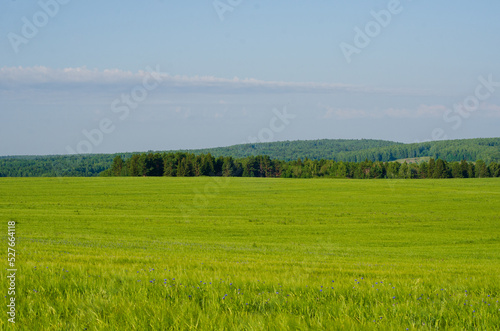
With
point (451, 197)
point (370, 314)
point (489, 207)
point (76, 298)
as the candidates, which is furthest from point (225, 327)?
point (451, 197)

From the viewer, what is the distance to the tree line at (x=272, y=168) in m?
134

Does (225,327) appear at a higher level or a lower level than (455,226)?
higher

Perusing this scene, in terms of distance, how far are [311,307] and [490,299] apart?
2.30m

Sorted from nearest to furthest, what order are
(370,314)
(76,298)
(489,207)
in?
(370,314) < (76,298) < (489,207)

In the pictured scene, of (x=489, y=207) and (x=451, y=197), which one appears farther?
(x=451, y=197)

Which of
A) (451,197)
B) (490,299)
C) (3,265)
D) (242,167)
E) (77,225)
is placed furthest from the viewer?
(242,167)

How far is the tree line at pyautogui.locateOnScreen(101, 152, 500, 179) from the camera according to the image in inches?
5290

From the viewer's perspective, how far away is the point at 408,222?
39188mm

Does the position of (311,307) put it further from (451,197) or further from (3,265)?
(451,197)

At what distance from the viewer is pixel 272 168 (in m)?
155

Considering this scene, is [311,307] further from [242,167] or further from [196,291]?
[242,167]

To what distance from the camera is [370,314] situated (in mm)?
4535

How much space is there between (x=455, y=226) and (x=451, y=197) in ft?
99.1

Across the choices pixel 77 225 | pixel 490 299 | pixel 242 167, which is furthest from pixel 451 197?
pixel 242 167
